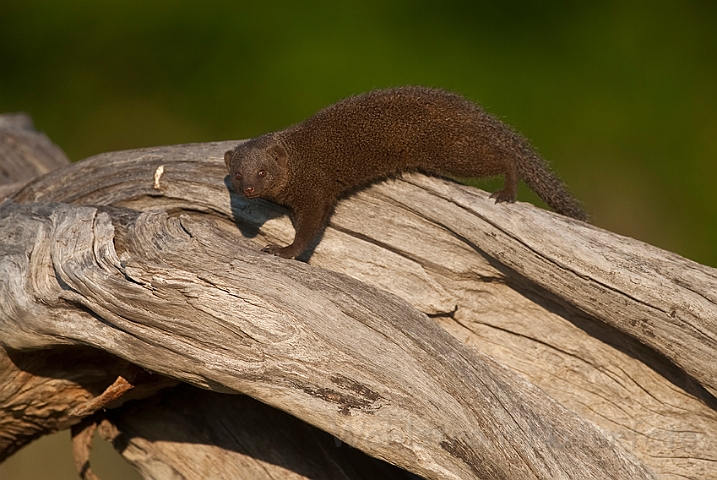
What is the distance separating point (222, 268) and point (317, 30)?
7360 millimetres

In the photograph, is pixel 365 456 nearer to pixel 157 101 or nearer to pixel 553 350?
pixel 553 350

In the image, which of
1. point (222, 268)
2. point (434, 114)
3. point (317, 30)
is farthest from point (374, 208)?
point (317, 30)

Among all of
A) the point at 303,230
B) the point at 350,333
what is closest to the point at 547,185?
the point at 303,230

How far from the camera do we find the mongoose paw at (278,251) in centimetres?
445

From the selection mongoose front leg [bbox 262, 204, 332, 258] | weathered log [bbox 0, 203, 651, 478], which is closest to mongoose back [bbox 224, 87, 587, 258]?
mongoose front leg [bbox 262, 204, 332, 258]

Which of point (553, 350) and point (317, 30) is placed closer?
point (553, 350)

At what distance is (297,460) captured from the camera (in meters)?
4.32

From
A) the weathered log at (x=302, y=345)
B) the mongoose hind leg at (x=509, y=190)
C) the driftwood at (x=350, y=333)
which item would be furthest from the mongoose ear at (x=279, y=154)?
the mongoose hind leg at (x=509, y=190)

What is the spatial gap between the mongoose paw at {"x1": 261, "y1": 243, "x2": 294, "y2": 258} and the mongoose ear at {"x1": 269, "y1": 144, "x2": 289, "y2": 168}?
21.0 inches

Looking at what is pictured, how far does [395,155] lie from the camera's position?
4.70 m

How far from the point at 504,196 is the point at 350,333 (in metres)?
1.21

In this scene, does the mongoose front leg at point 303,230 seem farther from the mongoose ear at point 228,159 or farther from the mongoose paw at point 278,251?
the mongoose ear at point 228,159

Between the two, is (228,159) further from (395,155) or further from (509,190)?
(509,190)

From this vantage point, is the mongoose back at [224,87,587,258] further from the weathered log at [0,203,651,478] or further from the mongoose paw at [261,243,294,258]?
the weathered log at [0,203,651,478]
